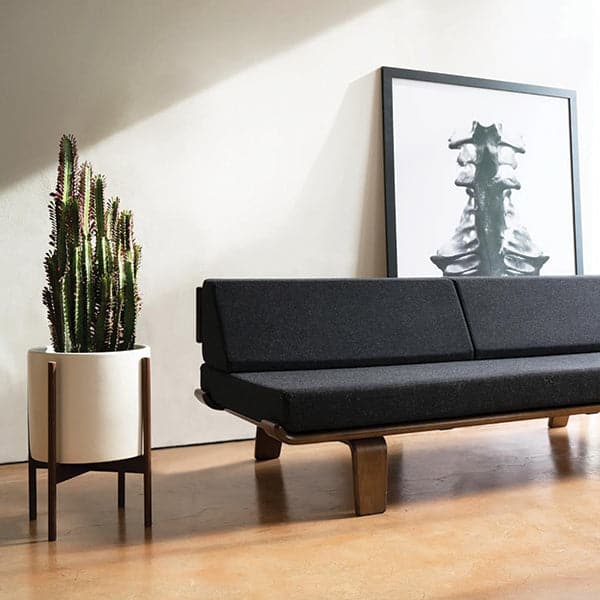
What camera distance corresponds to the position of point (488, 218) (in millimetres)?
4164

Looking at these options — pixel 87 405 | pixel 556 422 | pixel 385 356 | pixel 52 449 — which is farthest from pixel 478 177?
pixel 52 449

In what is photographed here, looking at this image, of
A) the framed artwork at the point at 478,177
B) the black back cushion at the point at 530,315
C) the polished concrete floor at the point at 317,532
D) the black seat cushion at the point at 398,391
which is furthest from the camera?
the framed artwork at the point at 478,177

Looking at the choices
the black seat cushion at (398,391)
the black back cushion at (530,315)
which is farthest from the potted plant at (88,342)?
the black back cushion at (530,315)

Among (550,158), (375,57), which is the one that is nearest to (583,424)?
(550,158)

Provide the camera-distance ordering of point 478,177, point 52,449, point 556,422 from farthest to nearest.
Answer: point 478,177
point 556,422
point 52,449

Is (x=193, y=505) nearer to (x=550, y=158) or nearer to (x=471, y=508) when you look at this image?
(x=471, y=508)

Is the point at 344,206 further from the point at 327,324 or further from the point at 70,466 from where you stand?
the point at 70,466

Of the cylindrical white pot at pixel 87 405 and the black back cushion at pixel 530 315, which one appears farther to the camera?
the black back cushion at pixel 530 315

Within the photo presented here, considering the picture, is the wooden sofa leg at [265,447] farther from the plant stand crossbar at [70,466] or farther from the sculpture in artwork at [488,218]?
the sculpture in artwork at [488,218]

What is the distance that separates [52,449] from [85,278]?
1.68 feet

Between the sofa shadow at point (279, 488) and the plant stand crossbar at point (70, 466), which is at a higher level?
the plant stand crossbar at point (70, 466)

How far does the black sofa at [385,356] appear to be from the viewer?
2.46 meters

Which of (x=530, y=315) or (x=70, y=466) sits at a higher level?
(x=530, y=315)

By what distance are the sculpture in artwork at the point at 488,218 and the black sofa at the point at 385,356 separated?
1.94 ft
